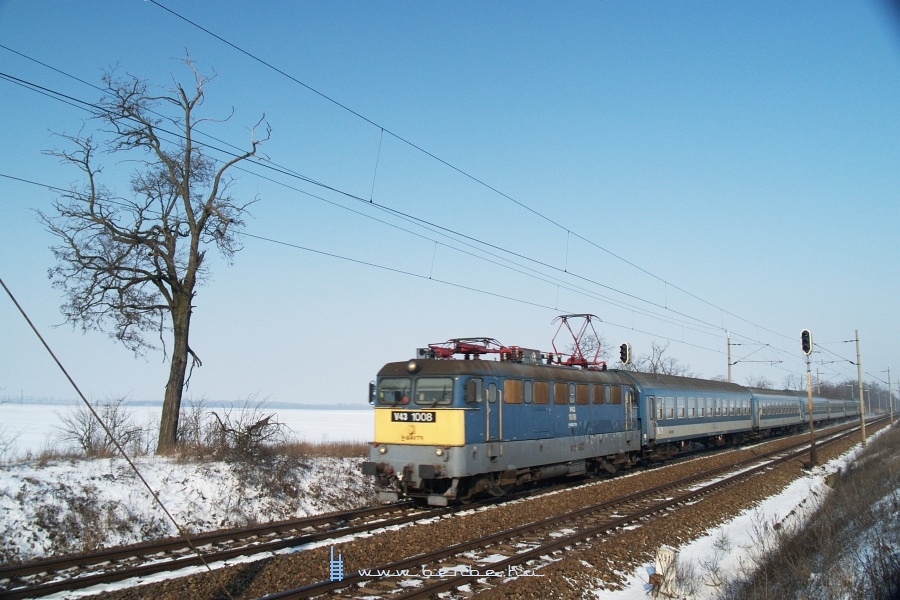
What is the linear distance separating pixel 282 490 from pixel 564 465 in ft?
25.4

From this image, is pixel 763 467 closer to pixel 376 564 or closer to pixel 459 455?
pixel 459 455

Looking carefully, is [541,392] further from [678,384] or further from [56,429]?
[56,429]

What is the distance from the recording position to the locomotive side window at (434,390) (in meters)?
14.7

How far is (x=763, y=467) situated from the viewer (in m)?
24.0

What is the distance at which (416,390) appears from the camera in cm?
1529

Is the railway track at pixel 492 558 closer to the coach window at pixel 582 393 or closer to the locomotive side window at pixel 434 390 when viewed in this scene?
the coach window at pixel 582 393

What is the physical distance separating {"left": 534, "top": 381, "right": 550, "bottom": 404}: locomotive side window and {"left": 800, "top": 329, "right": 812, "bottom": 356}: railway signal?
500 inches

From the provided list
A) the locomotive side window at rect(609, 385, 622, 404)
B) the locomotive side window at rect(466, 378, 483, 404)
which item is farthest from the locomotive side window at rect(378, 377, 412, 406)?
the locomotive side window at rect(609, 385, 622, 404)

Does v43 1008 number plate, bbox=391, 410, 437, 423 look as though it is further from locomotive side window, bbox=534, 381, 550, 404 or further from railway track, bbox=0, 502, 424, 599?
locomotive side window, bbox=534, 381, 550, 404

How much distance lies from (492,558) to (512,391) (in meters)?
5.74

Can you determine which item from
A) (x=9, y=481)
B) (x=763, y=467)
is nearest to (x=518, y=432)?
(x=9, y=481)

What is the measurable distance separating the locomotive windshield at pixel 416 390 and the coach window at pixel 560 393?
4.20m
